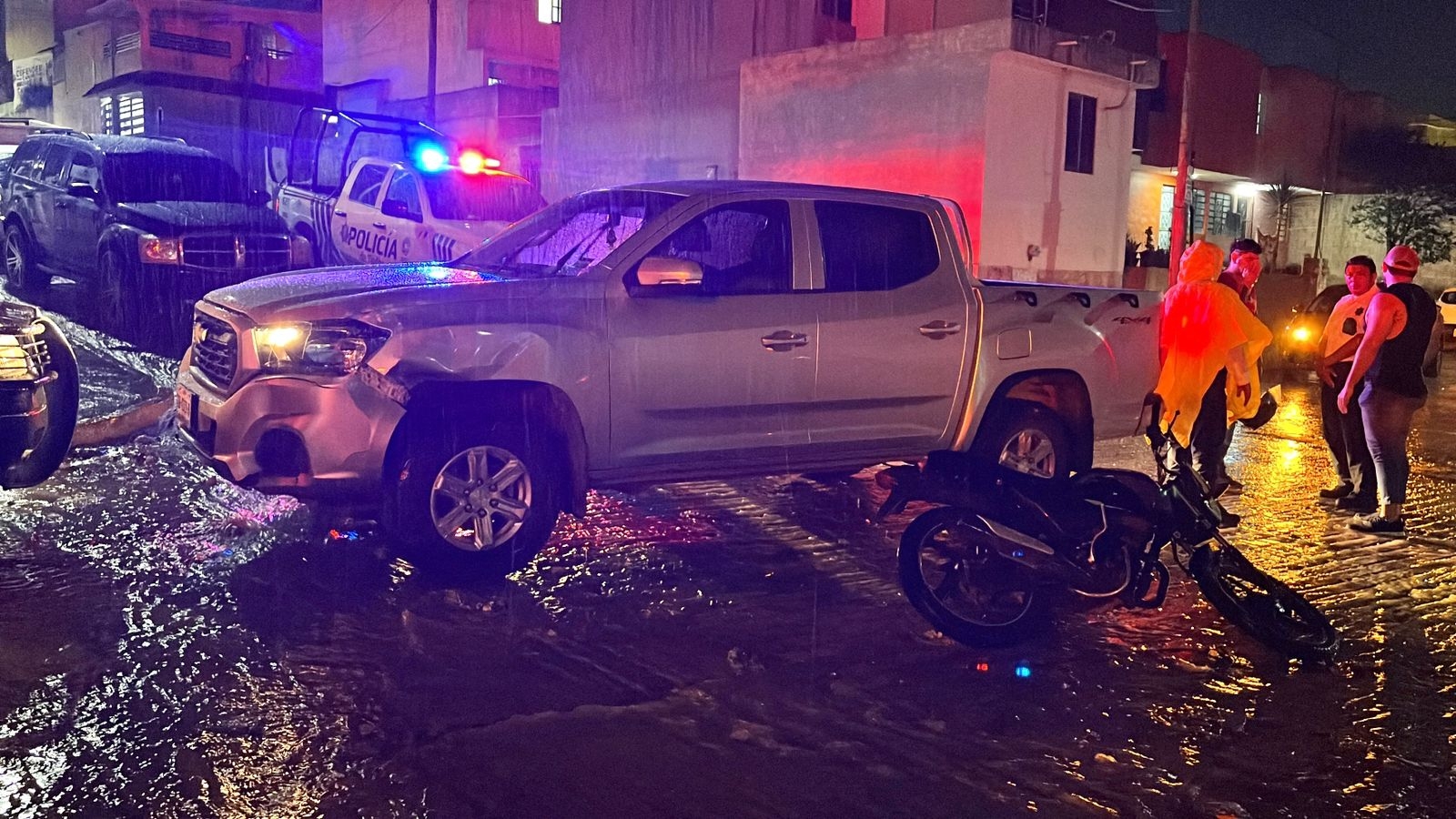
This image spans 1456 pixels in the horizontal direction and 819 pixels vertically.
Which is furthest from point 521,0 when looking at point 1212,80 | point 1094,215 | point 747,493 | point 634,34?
point 747,493

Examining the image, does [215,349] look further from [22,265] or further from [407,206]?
[22,265]

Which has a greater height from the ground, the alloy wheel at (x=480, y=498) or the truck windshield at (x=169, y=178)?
the truck windshield at (x=169, y=178)

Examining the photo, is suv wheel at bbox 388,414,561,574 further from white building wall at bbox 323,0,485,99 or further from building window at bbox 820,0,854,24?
white building wall at bbox 323,0,485,99

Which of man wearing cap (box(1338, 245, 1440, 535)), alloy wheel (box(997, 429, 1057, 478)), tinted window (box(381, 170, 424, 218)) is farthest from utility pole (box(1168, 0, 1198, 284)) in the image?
alloy wheel (box(997, 429, 1057, 478))

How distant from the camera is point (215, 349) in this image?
5844 millimetres

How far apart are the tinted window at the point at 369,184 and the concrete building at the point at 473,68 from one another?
1499cm

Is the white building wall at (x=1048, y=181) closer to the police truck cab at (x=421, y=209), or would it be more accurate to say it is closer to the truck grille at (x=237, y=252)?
the police truck cab at (x=421, y=209)

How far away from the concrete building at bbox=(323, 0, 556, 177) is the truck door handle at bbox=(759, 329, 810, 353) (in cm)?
2400

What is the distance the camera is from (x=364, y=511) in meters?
6.26


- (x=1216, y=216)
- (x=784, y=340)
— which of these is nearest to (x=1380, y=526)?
(x=784, y=340)

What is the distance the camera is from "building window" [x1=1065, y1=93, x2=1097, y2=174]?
67.6ft

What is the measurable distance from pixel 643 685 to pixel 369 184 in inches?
427

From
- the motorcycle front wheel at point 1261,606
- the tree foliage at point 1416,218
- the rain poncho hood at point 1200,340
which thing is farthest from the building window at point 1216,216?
the motorcycle front wheel at point 1261,606

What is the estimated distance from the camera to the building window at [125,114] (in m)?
33.4
